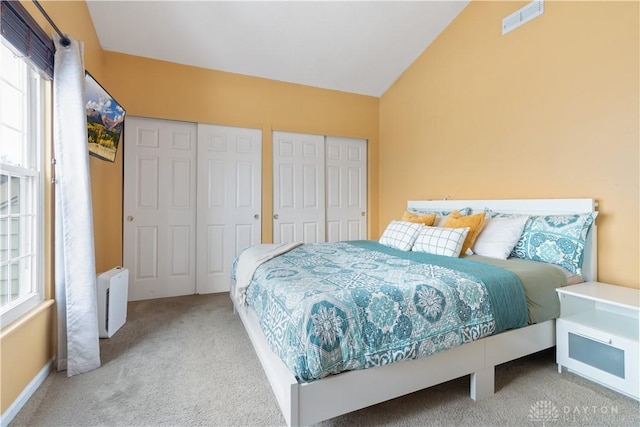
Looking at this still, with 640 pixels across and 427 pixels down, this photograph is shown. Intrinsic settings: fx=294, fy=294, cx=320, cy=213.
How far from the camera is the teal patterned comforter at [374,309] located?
120 centimetres

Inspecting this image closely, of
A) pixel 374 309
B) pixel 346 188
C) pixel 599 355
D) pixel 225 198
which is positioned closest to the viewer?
pixel 374 309

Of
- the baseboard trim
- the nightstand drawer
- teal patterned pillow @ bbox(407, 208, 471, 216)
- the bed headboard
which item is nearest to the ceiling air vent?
the bed headboard

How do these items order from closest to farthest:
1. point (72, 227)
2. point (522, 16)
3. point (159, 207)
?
point (72, 227) → point (522, 16) → point (159, 207)

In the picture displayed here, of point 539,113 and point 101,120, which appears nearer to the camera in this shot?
point 101,120

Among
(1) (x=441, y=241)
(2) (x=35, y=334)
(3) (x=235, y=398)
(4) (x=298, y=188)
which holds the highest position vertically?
(4) (x=298, y=188)

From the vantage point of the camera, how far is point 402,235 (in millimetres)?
2590

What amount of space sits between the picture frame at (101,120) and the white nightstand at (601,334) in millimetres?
3322

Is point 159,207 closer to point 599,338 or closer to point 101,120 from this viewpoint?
point 101,120

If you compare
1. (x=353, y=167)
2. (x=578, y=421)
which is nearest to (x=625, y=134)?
(x=578, y=421)

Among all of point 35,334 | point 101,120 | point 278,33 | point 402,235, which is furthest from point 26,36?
point 402,235

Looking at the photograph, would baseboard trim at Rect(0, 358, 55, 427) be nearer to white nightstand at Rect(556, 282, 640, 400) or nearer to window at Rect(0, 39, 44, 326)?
window at Rect(0, 39, 44, 326)

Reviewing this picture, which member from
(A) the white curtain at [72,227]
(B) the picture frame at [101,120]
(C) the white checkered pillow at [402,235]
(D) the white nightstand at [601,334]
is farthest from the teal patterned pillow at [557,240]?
(B) the picture frame at [101,120]

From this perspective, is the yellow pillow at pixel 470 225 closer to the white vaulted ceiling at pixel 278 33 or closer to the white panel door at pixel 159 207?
the white vaulted ceiling at pixel 278 33

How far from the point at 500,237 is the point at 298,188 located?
8.00 feet
